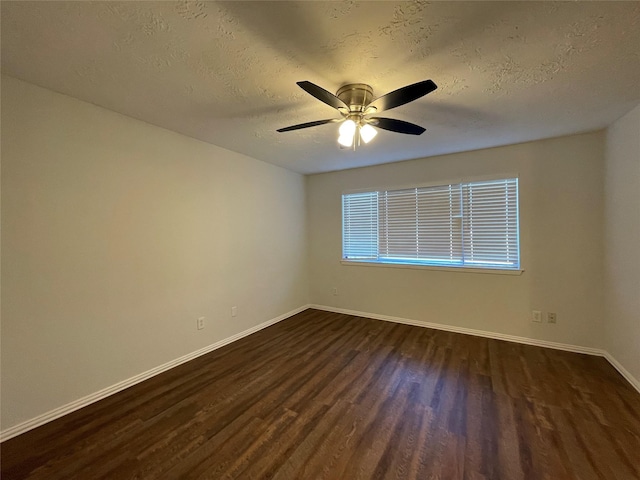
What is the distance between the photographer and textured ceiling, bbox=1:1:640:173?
127 cm

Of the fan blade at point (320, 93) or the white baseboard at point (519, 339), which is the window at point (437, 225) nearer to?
the white baseboard at point (519, 339)

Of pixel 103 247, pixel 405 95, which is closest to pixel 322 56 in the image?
pixel 405 95

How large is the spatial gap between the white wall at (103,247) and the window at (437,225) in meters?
1.90

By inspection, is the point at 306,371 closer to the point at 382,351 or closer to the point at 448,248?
the point at 382,351

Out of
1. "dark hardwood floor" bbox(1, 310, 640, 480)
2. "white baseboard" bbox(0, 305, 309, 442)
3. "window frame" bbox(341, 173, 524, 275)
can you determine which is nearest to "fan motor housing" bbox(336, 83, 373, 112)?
"window frame" bbox(341, 173, 524, 275)

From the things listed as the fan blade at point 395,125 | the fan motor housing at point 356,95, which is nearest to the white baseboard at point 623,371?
the fan blade at point 395,125

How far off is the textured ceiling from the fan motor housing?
0.05m

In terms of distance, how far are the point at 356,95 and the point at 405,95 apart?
1.64 feet

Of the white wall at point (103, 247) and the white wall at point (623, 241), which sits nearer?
the white wall at point (103, 247)

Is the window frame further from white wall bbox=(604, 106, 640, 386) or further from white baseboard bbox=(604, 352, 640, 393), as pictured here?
white baseboard bbox=(604, 352, 640, 393)

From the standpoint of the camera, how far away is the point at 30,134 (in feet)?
6.13

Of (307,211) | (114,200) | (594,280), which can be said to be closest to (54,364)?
(114,200)

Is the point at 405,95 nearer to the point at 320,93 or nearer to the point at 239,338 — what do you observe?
the point at 320,93

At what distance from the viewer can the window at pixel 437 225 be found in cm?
A: 328
